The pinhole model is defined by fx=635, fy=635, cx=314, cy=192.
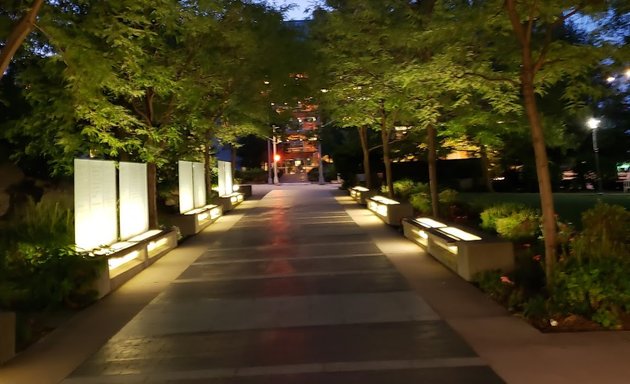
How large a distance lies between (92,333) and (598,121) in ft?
98.7

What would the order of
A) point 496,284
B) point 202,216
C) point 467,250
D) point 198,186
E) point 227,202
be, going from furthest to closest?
point 227,202 < point 198,186 < point 202,216 < point 467,250 < point 496,284

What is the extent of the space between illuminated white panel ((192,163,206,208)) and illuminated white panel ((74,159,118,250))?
901cm

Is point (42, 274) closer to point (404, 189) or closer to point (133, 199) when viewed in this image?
point (133, 199)

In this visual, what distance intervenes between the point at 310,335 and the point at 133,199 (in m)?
8.23

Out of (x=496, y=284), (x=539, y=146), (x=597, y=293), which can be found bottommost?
(x=496, y=284)

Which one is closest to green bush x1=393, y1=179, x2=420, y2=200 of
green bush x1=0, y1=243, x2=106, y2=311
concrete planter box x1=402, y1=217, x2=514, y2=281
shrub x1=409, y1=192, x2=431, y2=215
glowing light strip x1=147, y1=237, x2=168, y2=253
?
shrub x1=409, y1=192, x2=431, y2=215

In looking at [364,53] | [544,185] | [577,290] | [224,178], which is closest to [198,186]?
[224,178]

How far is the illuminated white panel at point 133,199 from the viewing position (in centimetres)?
1347

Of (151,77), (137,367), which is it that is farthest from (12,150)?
(137,367)

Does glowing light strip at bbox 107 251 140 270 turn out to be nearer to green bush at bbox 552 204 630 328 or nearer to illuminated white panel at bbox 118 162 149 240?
illuminated white panel at bbox 118 162 149 240

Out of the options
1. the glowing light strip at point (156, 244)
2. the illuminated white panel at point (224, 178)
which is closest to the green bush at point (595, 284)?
the glowing light strip at point (156, 244)

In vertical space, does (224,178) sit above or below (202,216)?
above

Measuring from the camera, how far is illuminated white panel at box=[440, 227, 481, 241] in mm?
11062

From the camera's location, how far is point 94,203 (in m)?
11.2
